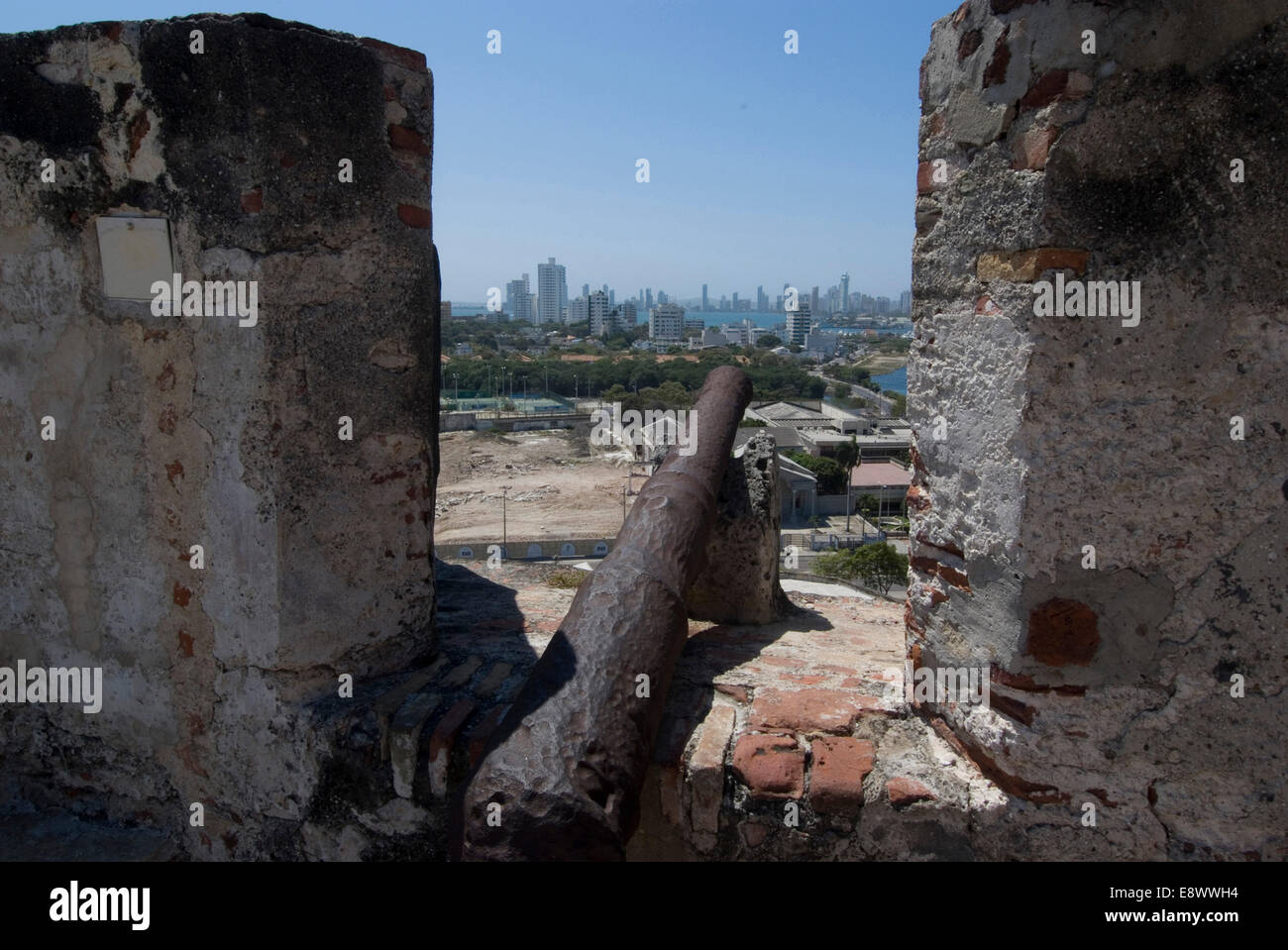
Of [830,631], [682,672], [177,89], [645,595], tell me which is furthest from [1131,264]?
[177,89]

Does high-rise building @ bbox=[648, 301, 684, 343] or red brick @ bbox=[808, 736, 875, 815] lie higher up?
high-rise building @ bbox=[648, 301, 684, 343]

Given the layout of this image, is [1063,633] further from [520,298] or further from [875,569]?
[520,298]

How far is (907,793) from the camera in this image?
7.56 feet

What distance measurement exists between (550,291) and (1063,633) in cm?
17746

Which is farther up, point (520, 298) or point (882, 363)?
point (520, 298)

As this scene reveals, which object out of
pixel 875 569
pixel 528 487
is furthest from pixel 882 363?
pixel 875 569

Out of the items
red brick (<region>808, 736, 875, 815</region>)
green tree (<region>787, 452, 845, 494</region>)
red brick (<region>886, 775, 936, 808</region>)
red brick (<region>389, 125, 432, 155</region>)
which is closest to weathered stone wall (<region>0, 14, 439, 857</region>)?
red brick (<region>389, 125, 432, 155</region>)

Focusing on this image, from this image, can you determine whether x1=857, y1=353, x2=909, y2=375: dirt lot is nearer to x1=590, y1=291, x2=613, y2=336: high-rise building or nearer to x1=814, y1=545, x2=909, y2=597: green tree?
x1=590, y1=291, x2=613, y2=336: high-rise building

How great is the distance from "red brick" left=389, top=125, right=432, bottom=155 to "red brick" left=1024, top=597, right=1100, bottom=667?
2297 millimetres

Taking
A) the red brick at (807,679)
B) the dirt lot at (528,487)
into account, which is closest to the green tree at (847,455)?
the dirt lot at (528,487)

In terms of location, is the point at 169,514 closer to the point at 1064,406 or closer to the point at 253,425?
the point at 253,425

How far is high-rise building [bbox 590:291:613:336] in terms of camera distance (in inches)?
5231

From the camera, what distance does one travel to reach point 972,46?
2.24 metres
